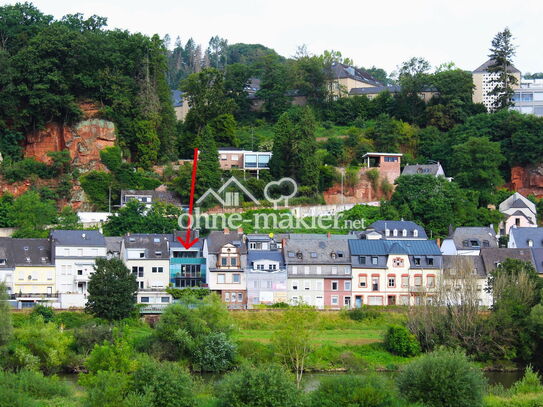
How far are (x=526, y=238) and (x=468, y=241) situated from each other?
414 centimetres

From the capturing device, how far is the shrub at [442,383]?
142 feet

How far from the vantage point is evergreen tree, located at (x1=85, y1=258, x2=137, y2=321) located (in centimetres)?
6084

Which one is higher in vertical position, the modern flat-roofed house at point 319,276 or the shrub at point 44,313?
the modern flat-roofed house at point 319,276

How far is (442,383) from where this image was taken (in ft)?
143

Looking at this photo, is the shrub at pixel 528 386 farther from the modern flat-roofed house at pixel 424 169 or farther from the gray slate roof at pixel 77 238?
the modern flat-roofed house at pixel 424 169

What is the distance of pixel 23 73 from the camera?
285 ft

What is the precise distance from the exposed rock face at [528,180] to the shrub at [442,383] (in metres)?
49.6

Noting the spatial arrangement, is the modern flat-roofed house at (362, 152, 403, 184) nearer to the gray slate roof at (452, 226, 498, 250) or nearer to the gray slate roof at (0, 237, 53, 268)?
the gray slate roof at (452, 226, 498, 250)

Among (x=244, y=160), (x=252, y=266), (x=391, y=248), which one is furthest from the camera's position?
(x=244, y=160)

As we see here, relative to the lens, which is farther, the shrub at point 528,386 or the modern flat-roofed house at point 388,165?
the modern flat-roofed house at point 388,165

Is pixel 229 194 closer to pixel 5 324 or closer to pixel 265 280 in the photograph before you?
pixel 265 280

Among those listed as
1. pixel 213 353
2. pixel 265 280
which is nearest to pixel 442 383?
pixel 213 353

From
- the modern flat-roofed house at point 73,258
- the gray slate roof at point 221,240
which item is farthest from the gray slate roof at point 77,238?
the gray slate roof at point 221,240

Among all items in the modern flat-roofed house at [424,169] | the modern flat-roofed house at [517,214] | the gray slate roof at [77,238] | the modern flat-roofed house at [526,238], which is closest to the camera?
the gray slate roof at [77,238]
